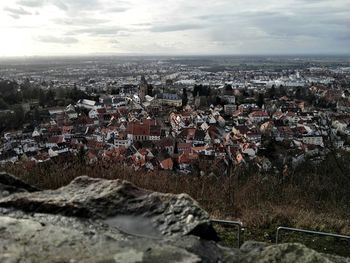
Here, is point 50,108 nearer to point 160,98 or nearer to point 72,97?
point 72,97

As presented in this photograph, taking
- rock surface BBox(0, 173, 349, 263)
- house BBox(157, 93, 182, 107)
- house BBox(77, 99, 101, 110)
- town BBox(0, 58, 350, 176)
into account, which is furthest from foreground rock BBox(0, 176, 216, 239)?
house BBox(157, 93, 182, 107)

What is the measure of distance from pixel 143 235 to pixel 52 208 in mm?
675

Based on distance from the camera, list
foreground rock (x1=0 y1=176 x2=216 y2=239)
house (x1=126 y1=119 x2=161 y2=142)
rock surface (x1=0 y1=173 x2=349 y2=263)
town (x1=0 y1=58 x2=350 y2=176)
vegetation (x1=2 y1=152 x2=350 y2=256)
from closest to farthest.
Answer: rock surface (x1=0 y1=173 x2=349 y2=263) → foreground rock (x1=0 y1=176 x2=216 y2=239) → vegetation (x1=2 y1=152 x2=350 y2=256) → town (x1=0 y1=58 x2=350 y2=176) → house (x1=126 y1=119 x2=161 y2=142)

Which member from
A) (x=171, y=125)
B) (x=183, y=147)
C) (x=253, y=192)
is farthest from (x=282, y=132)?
(x=253, y=192)

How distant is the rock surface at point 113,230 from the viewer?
223 centimetres

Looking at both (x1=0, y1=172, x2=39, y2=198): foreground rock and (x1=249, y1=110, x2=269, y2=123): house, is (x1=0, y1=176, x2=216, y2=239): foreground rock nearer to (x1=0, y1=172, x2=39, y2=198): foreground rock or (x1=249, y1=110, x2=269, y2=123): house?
(x1=0, y1=172, x2=39, y2=198): foreground rock

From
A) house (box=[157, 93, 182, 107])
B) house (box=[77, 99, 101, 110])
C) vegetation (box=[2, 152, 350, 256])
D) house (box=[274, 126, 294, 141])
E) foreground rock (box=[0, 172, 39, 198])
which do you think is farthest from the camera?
house (box=[157, 93, 182, 107])

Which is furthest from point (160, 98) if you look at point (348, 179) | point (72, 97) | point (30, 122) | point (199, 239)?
point (199, 239)

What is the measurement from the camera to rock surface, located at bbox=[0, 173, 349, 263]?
2.23 meters

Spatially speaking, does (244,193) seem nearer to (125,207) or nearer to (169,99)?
(125,207)

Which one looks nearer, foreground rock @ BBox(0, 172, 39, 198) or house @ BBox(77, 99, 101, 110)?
foreground rock @ BBox(0, 172, 39, 198)

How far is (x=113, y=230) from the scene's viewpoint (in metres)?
2.56

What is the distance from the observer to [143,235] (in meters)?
2.53

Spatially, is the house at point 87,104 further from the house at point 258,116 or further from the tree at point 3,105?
the house at point 258,116
